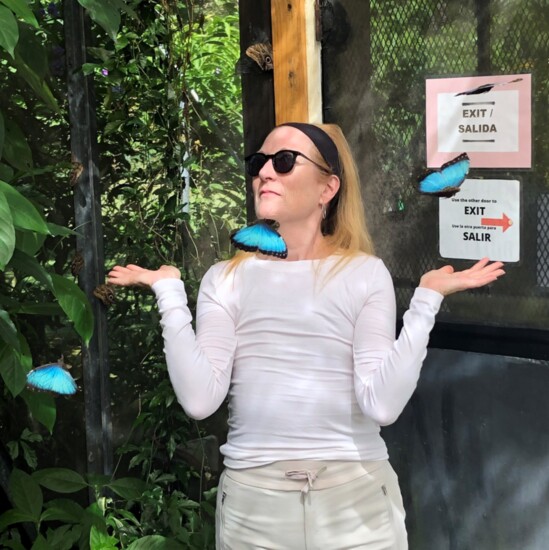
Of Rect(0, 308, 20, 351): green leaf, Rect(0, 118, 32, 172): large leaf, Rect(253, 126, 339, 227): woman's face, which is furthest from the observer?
Rect(0, 118, 32, 172): large leaf

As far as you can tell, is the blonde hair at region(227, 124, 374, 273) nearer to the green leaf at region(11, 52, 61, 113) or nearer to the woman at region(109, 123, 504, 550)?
the woman at region(109, 123, 504, 550)

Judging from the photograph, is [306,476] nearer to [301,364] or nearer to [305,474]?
[305,474]

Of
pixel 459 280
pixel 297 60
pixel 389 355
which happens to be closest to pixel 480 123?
pixel 297 60

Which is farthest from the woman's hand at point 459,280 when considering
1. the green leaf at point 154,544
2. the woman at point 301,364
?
the green leaf at point 154,544

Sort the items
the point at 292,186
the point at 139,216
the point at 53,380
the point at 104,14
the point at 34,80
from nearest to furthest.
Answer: the point at 292,186 → the point at 104,14 → the point at 53,380 → the point at 34,80 → the point at 139,216

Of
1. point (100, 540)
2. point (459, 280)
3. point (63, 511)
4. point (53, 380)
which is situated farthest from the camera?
point (63, 511)

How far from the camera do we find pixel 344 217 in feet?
7.43

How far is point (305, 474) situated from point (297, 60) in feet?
4.10

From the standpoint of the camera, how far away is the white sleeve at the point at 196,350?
206 cm

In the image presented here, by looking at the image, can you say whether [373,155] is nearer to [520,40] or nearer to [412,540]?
[520,40]

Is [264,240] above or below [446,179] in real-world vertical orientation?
below

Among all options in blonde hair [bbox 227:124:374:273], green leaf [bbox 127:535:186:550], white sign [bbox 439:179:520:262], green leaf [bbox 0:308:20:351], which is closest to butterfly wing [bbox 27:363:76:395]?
green leaf [bbox 0:308:20:351]

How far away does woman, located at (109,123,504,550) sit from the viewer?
6.71ft

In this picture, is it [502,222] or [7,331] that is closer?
[7,331]
